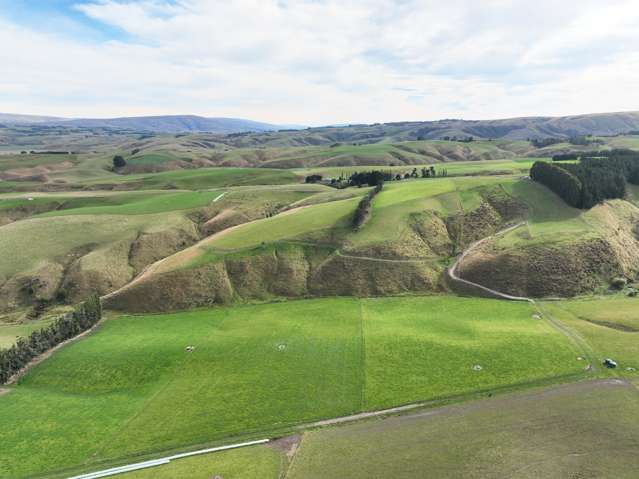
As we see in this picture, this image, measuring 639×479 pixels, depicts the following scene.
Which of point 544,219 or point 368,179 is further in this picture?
point 368,179

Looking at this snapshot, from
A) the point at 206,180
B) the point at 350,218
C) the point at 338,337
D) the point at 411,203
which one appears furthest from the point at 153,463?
the point at 206,180

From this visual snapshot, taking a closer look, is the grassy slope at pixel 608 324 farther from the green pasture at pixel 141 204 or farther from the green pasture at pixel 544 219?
the green pasture at pixel 141 204

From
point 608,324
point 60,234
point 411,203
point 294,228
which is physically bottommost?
point 608,324

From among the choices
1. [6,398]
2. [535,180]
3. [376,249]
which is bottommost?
[6,398]

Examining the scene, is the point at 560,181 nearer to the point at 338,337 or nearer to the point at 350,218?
the point at 350,218

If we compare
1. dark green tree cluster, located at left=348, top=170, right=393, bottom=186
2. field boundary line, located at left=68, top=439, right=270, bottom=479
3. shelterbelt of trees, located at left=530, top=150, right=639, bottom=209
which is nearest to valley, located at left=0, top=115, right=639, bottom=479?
field boundary line, located at left=68, top=439, right=270, bottom=479

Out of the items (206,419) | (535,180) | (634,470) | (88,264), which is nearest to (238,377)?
(206,419)

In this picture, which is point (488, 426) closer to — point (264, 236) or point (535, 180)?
point (264, 236)
